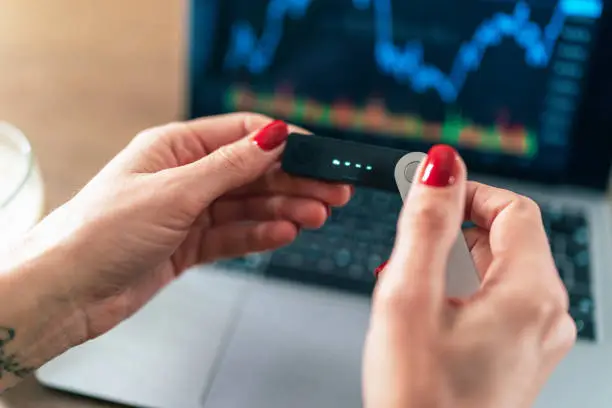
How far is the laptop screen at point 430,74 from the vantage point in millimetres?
580

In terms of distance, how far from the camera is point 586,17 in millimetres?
557

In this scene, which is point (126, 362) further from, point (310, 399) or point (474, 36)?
point (474, 36)

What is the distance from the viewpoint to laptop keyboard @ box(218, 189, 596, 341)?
0.53 meters

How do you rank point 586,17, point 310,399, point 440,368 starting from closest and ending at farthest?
point 440,368, point 310,399, point 586,17

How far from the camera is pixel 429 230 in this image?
A: 11.9 inches

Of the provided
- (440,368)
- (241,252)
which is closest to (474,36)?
(241,252)

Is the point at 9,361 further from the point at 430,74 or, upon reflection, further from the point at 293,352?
the point at 430,74

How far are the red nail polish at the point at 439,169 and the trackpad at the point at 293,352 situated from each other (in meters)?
0.20

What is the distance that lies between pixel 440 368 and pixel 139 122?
0.55m

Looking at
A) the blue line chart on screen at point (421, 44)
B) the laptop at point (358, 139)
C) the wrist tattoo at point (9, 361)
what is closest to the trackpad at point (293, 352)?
the laptop at point (358, 139)

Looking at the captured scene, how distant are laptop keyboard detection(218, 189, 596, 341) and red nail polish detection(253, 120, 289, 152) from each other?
131mm

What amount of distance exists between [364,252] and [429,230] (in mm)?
261

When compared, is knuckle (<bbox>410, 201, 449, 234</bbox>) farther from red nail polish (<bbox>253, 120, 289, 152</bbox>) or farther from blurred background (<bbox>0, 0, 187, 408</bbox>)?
blurred background (<bbox>0, 0, 187, 408</bbox>)

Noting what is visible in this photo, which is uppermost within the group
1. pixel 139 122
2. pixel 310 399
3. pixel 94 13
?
pixel 94 13
